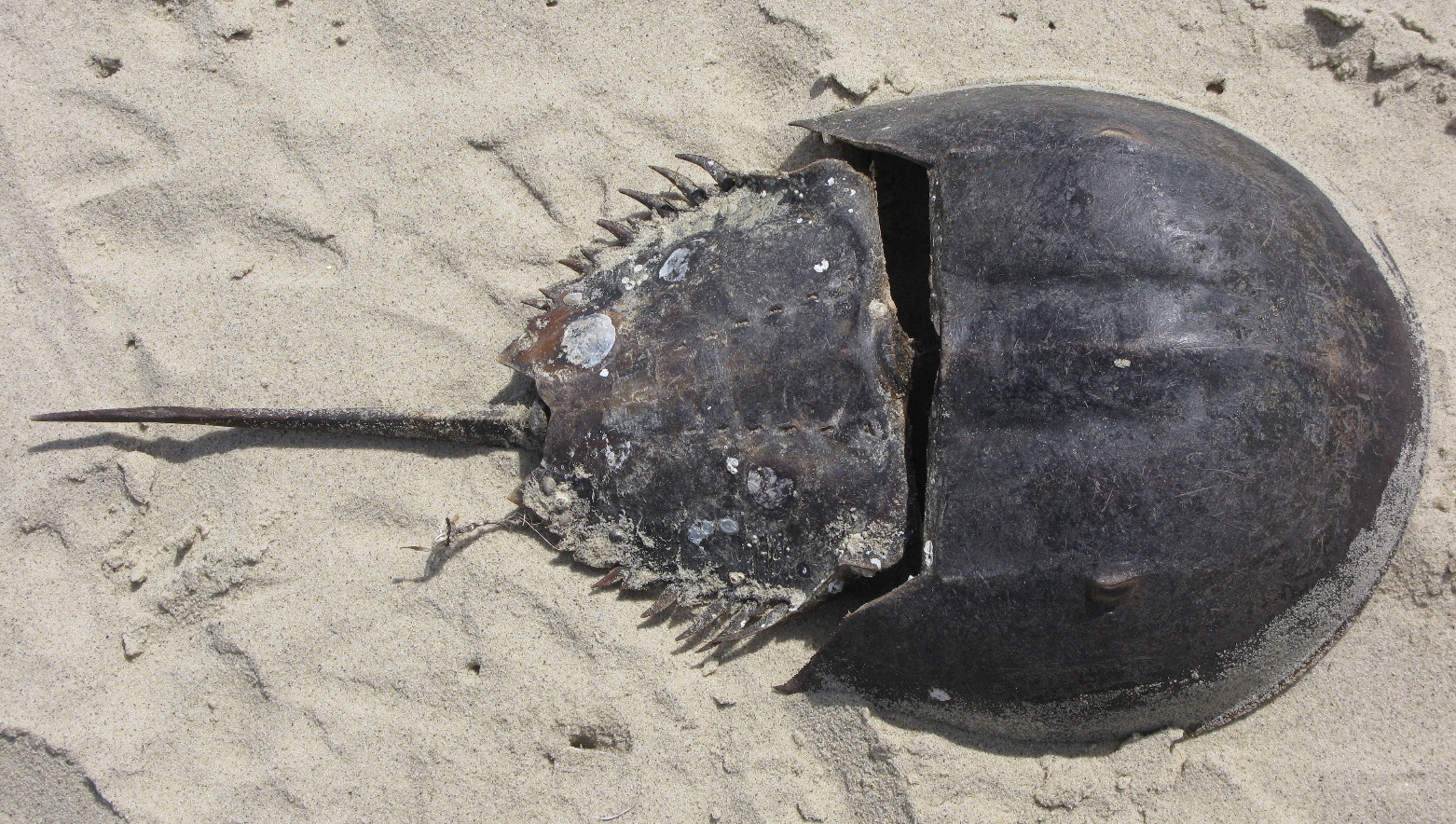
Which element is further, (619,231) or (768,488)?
(619,231)

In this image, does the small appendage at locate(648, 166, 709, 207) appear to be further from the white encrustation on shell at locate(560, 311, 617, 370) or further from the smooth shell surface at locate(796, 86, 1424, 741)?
the smooth shell surface at locate(796, 86, 1424, 741)

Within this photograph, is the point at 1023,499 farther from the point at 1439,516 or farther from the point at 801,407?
the point at 1439,516

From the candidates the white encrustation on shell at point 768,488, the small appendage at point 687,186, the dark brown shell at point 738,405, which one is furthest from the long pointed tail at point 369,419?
the small appendage at point 687,186

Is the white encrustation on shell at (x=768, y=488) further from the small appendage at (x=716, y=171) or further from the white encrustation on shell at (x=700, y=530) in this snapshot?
the small appendage at (x=716, y=171)

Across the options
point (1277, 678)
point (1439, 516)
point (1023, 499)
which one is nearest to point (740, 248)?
point (1023, 499)

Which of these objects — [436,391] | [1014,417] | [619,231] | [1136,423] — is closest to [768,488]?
[1014,417]

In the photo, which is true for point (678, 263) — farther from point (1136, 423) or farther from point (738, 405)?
point (1136, 423)
